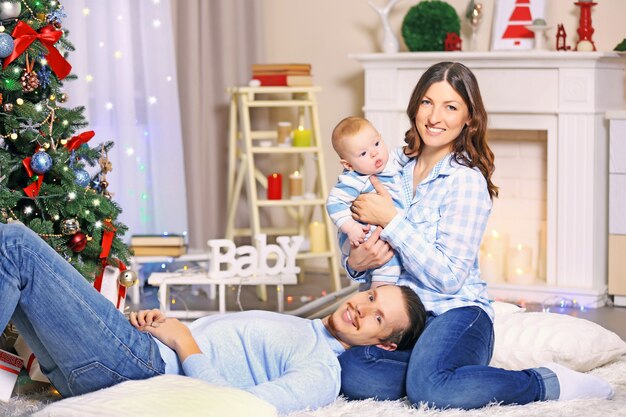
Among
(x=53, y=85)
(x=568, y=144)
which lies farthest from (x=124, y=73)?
(x=568, y=144)

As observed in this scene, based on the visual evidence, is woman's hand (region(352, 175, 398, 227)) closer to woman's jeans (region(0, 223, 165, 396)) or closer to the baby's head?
the baby's head

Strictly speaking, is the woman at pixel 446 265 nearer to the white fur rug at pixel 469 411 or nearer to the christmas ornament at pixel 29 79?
the white fur rug at pixel 469 411

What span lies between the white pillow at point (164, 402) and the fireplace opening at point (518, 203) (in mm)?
2805

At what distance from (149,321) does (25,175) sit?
76 centimetres

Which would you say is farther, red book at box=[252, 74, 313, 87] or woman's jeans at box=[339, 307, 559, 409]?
red book at box=[252, 74, 313, 87]

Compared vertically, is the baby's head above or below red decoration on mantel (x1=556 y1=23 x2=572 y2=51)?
below

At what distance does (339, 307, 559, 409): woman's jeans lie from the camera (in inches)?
100

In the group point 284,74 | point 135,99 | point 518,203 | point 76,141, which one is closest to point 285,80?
point 284,74

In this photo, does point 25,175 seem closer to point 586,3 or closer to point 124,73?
point 124,73

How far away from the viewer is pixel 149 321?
257 centimetres

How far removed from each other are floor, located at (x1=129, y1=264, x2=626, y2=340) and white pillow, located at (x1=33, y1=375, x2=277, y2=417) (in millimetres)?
1962

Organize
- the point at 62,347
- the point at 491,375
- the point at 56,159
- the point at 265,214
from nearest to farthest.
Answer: the point at 62,347 < the point at 491,375 < the point at 56,159 < the point at 265,214

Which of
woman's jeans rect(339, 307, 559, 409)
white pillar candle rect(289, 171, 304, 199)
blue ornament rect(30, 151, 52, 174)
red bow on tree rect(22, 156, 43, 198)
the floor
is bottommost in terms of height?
the floor

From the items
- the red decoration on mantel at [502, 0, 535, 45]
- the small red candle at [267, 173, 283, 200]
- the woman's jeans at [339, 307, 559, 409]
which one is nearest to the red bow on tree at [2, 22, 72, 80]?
the woman's jeans at [339, 307, 559, 409]
